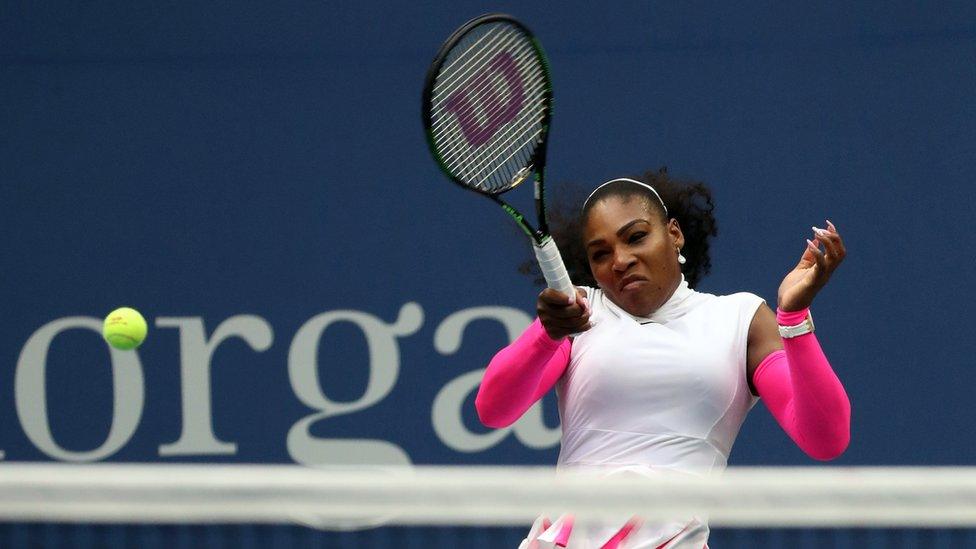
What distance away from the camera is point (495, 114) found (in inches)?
117

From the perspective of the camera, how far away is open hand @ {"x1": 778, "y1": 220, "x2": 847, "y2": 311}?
2461 mm

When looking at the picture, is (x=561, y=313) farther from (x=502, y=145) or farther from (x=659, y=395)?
(x=502, y=145)

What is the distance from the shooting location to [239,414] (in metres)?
4.62

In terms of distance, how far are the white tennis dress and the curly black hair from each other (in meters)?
0.26

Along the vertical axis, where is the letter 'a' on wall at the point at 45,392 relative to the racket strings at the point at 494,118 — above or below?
below

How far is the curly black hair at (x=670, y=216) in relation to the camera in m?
2.99

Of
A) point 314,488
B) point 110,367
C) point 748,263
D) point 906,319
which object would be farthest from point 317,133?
point 314,488

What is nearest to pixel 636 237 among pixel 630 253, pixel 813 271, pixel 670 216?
pixel 630 253

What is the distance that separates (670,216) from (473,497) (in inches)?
32.8

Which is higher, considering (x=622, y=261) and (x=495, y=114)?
(x=495, y=114)

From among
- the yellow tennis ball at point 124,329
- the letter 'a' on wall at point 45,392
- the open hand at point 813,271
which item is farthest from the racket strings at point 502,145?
the letter 'a' on wall at point 45,392

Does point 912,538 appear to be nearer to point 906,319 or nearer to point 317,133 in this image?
point 906,319

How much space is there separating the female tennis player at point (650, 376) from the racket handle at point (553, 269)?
2.5 inches

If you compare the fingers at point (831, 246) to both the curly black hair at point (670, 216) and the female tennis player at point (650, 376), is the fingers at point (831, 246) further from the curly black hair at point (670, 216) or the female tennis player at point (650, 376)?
the curly black hair at point (670, 216)
